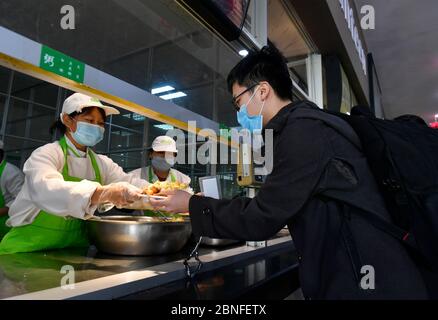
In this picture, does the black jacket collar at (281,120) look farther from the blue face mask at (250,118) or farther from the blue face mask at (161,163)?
the blue face mask at (161,163)

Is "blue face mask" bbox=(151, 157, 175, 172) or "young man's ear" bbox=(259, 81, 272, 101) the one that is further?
"blue face mask" bbox=(151, 157, 175, 172)

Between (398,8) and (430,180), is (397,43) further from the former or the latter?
(430,180)

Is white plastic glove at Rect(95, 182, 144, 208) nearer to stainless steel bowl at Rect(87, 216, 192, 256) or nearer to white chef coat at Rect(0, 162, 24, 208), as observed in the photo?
stainless steel bowl at Rect(87, 216, 192, 256)

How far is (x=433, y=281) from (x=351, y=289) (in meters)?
0.24

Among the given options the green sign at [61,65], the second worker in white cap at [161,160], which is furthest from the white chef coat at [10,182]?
the green sign at [61,65]

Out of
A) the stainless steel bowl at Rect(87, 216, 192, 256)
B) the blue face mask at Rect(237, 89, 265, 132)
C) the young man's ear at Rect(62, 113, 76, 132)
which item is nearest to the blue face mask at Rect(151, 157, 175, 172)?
the young man's ear at Rect(62, 113, 76, 132)

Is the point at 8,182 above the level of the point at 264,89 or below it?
below

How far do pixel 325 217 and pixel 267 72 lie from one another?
64 centimetres

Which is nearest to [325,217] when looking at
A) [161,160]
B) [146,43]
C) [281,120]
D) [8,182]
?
[281,120]

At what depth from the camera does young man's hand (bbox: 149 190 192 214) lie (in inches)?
42.9

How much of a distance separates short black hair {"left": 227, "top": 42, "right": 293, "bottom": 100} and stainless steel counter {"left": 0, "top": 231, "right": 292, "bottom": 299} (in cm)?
82

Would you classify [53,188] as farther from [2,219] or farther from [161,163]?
[2,219]

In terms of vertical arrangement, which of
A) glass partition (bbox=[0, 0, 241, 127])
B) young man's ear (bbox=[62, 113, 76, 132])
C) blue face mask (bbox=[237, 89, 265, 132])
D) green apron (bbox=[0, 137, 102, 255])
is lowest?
green apron (bbox=[0, 137, 102, 255])

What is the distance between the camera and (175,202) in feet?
3.62
